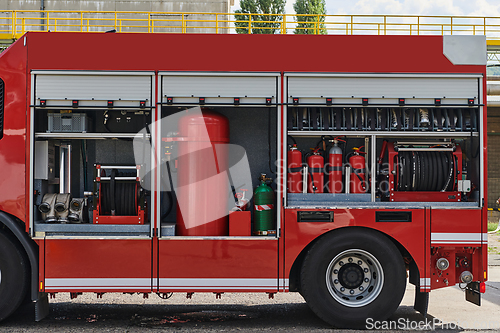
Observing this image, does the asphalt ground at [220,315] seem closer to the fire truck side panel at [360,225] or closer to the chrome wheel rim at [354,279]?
the chrome wheel rim at [354,279]

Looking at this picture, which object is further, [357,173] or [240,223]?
[357,173]

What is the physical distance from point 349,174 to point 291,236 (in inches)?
43.0

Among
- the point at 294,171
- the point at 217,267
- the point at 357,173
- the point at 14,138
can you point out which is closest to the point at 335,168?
the point at 357,173

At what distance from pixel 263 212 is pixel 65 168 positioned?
2.60m

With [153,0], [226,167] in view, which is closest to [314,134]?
[226,167]

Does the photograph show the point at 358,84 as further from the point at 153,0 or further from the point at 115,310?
the point at 153,0

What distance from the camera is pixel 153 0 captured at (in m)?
24.2

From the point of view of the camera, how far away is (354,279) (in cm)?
562

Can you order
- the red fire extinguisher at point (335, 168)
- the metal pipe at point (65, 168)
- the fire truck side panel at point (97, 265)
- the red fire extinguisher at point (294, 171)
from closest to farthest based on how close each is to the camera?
the fire truck side panel at point (97, 265) < the red fire extinguisher at point (294, 171) < the red fire extinguisher at point (335, 168) < the metal pipe at point (65, 168)

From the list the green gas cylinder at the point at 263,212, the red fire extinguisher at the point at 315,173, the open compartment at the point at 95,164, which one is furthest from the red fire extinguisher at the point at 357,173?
the open compartment at the point at 95,164

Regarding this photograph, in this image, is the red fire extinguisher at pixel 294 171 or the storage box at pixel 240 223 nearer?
the storage box at pixel 240 223

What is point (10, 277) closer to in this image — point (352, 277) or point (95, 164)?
point (95, 164)

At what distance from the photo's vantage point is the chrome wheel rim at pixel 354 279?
5594 mm

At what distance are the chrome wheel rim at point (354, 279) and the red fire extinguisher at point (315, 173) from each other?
33.8 inches
